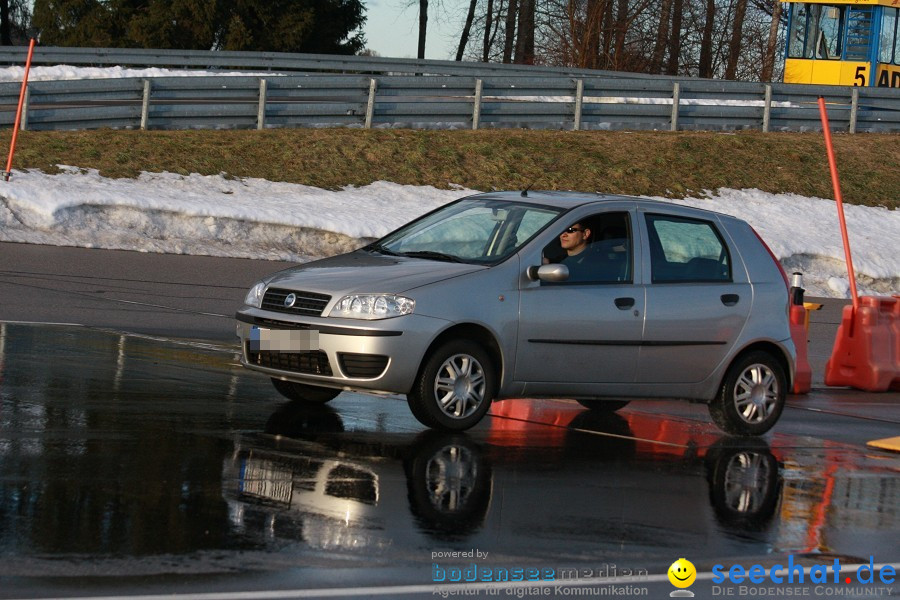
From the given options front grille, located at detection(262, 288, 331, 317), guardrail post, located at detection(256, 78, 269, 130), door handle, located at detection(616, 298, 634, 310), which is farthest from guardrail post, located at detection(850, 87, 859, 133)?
front grille, located at detection(262, 288, 331, 317)

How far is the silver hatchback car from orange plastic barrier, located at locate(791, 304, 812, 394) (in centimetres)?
194

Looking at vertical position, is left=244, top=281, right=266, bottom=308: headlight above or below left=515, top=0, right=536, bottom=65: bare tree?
below

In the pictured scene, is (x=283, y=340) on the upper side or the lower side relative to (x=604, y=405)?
upper

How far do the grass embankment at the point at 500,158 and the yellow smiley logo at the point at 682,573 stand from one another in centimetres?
1811

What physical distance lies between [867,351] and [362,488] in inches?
297

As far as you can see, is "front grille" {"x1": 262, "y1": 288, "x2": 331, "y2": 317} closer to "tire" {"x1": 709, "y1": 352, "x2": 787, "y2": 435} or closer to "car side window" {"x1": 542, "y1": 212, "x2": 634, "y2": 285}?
"car side window" {"x1": 542, "y1": 212, "x2": 634, "y2": 285}

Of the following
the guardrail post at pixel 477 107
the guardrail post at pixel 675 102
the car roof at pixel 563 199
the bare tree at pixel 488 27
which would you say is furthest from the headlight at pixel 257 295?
the bare tree at pixel 488 27

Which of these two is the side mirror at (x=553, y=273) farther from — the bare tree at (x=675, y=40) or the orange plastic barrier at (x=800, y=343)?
the bare tree at (x=675, y=40)

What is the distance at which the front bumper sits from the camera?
8391 mm

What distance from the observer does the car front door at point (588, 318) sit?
352 inches

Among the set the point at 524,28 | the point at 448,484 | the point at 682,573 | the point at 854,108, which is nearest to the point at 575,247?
the point at 448,484

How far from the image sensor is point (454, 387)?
8695 mm

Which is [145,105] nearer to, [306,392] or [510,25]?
[306,392]

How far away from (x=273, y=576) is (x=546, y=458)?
10.6 ft
